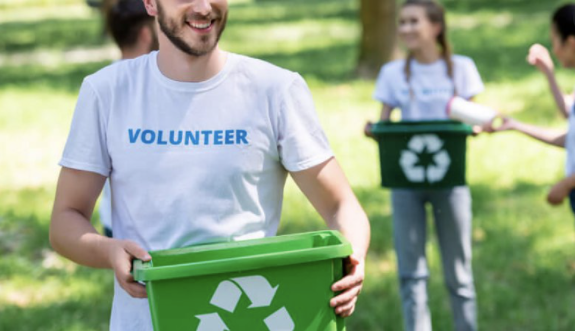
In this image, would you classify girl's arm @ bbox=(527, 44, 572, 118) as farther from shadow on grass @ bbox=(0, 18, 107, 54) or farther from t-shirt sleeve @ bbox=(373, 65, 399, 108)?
shadow on grass @ bbox=(0, 18, 107, 54)

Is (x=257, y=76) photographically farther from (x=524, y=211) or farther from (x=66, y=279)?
(x=524, y=211)

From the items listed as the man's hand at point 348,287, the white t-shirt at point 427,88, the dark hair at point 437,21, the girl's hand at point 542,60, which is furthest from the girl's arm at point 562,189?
the man's hand at point 348,287

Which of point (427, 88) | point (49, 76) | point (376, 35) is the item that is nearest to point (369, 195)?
point (427, 88)

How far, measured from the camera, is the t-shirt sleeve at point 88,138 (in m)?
2.61

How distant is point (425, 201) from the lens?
16.9 ft

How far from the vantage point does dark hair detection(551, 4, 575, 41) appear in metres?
4.61

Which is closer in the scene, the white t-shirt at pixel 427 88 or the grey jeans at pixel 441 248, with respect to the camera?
the grey jeans at pixel 441 248

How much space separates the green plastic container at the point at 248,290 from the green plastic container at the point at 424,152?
2615 millimetres

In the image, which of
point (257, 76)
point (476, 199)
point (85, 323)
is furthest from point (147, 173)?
point (476, 199)

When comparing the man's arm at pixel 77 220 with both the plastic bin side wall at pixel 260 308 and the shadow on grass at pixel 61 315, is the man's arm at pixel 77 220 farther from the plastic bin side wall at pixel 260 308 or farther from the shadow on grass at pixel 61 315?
the shadow on grass at pixel 61 315

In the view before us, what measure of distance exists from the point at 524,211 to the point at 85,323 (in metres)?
3.74

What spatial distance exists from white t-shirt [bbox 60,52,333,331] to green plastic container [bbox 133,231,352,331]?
18 cm

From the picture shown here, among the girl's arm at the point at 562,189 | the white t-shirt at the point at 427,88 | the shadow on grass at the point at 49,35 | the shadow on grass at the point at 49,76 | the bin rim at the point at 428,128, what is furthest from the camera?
the shadow on grass at the point at 49,35

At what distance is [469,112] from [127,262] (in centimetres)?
303
